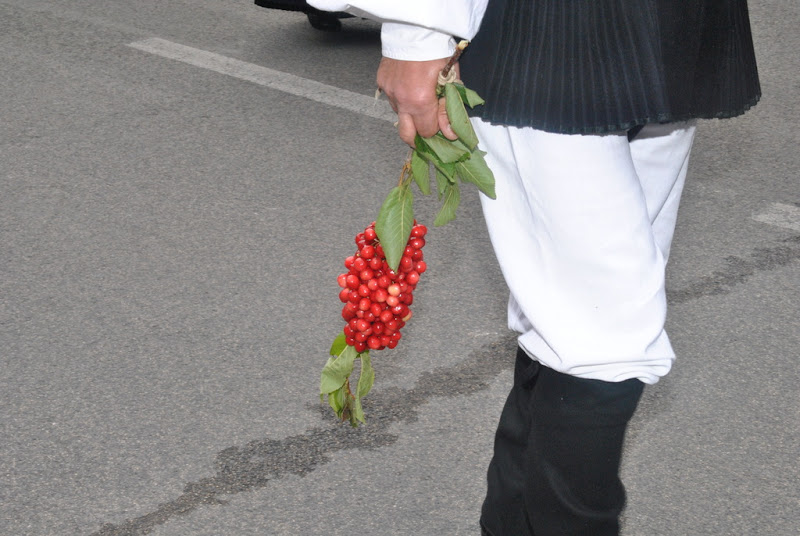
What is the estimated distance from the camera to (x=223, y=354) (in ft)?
11.0

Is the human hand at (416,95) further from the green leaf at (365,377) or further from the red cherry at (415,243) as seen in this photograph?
the green leaf at (365,377)

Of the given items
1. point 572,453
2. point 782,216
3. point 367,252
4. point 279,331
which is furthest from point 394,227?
point 782,216

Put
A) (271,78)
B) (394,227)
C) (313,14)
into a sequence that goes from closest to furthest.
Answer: (394,227) → (271,78) → (313,14)

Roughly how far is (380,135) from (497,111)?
3.33m

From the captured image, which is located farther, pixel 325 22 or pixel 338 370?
pixel 325 22

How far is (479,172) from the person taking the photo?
1.94m

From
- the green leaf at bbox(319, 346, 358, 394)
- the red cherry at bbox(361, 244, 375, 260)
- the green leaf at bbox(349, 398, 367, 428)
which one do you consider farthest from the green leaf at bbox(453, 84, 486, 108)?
the green leaf at bbox(349, 398, 367, 428)

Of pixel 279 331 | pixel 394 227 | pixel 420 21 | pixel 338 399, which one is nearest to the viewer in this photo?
pixel 420 21

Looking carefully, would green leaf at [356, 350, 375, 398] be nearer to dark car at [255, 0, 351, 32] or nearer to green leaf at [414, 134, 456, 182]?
green leaf at [414, 134, 456, 182]

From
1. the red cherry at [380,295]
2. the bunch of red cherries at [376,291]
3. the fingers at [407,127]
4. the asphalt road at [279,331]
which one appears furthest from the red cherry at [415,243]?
the asphalt road at [279,331]

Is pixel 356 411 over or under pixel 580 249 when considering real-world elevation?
under

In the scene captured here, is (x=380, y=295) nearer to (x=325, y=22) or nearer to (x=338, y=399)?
(x=338, y=399)

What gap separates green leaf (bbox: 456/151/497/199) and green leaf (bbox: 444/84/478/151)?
7 cm

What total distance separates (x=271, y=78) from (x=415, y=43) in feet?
14.0
